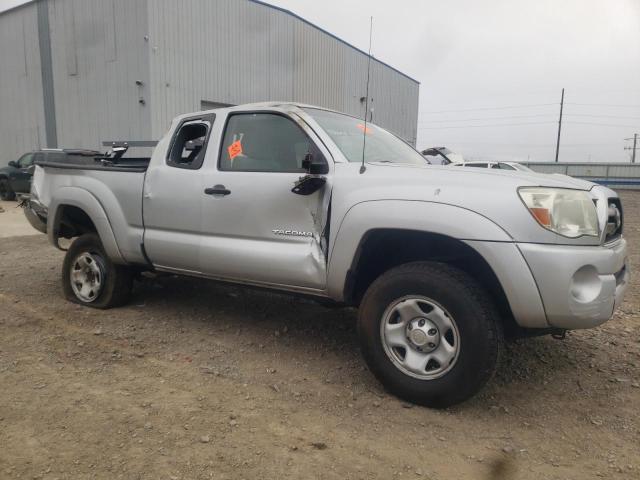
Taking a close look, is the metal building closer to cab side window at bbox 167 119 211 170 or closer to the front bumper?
cab side window at bbox 167 119 211 170

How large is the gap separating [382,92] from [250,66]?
10978mm

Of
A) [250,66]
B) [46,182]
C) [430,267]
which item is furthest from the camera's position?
[250,66]

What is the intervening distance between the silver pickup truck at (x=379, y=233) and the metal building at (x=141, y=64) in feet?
42.1

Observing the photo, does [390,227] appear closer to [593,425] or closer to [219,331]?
[593,425]

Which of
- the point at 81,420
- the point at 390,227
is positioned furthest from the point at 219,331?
the point at 390,227

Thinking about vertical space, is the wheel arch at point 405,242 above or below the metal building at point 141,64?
below

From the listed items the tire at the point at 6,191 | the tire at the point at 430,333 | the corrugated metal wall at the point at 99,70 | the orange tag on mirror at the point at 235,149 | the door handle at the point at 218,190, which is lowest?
the tire at the point at 6,191

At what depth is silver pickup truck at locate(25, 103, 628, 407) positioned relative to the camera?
2.59 m

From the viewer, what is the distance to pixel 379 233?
300 cm

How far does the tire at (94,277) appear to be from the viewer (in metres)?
4.59

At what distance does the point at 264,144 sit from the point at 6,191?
16.6 m

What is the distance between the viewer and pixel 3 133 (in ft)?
74.2

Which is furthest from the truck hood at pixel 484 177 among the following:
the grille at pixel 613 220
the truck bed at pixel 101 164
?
the truck bed at pixel 101 164

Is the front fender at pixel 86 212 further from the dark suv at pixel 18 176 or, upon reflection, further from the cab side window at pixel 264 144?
the dark suv at pixel 18 176
